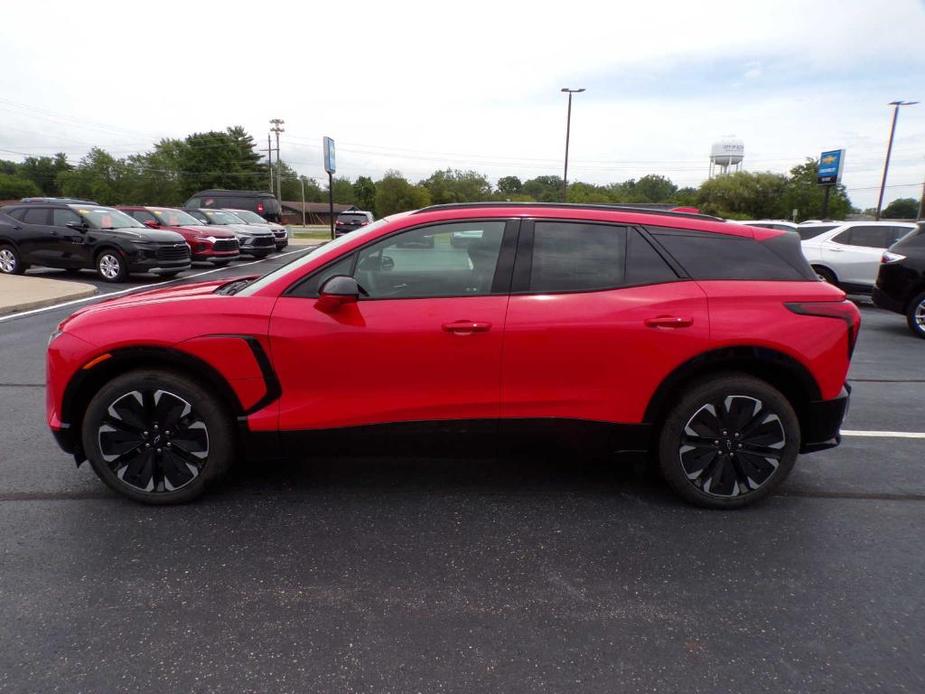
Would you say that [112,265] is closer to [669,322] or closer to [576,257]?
[576,257]

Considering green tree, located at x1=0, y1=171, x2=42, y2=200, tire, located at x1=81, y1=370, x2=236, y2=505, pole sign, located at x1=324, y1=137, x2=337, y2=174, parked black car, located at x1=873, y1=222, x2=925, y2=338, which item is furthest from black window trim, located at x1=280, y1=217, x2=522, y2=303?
green tree, located at x1=0, y1=171, x2=42, y2=200

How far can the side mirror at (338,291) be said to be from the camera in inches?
120

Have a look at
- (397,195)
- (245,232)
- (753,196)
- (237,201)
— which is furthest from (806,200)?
(245,232)

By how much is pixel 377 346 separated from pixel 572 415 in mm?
1110

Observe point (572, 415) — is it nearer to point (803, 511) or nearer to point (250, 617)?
point (803, 511)

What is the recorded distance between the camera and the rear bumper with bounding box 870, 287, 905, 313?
8.93 metres

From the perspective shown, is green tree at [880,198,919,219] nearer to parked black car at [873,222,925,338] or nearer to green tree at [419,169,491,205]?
green tree at [419,169,491,205]

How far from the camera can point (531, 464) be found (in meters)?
4.04

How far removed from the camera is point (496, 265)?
10.9 feet

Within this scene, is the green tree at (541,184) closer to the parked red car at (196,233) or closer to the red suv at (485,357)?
the parked red car at (196,233)

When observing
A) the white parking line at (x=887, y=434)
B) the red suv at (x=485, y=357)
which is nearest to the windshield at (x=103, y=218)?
the red suv at (x=485, y=357)

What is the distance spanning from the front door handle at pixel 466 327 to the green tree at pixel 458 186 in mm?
81959

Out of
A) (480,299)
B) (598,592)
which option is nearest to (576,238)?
(480,299)

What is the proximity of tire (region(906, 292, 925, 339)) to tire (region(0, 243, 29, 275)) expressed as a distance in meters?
17.6
